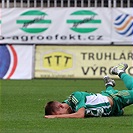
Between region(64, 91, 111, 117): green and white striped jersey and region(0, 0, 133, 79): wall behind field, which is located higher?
region(64, 91, 111, 117): green and white striped jersey

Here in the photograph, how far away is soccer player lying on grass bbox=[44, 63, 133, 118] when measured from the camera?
11.1 metres

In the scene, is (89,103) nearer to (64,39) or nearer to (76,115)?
(76,115)

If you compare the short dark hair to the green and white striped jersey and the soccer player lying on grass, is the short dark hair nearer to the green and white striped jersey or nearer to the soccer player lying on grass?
the soccer player lying on grass

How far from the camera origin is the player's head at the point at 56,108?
433 inches

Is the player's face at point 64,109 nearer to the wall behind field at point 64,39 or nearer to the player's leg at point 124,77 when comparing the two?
the player's leg at point 124,77

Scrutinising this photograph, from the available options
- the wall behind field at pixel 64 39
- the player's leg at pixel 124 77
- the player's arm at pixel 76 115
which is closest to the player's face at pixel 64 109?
the player's arm at pixel 76 115

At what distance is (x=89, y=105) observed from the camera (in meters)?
11.2

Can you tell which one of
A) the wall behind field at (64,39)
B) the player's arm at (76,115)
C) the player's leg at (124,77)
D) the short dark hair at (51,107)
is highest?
the player's leg at (124,77)

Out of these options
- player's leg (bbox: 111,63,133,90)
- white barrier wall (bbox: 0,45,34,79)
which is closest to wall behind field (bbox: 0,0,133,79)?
white barrier wall (bbox: 0,45,34,79)

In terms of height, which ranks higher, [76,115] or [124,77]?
[124,77]

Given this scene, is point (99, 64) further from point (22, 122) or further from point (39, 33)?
point (22, 122)

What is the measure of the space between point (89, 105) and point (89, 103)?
33 millimetres

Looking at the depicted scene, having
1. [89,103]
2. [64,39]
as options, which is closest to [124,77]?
[89,103]

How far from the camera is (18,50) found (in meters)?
29.3
